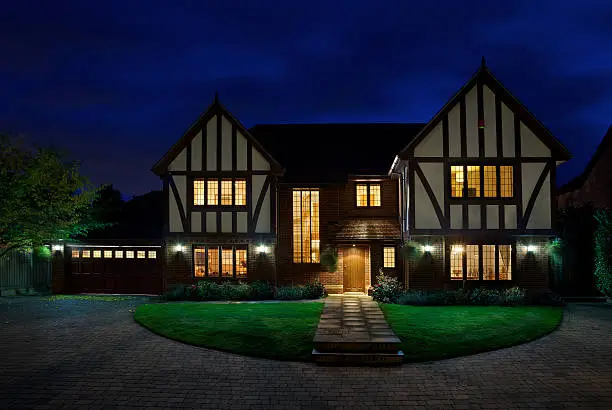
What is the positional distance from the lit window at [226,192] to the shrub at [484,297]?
1134 cm

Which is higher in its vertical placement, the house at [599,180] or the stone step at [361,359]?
the house at [599,180]

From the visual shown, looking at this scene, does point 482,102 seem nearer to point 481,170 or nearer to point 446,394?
point 481,170

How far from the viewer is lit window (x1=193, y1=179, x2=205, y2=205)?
23422 mm

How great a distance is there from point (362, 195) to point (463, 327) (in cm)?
1097

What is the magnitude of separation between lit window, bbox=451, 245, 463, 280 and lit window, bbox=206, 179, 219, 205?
10.7 metres

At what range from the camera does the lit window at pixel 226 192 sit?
76.6 ft

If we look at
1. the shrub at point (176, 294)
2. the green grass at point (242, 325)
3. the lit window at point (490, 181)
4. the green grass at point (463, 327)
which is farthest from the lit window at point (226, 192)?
the lit window at point (490, 181)

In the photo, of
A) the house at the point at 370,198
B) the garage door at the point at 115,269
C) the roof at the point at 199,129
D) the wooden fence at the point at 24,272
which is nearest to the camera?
the house at the point at 370,198

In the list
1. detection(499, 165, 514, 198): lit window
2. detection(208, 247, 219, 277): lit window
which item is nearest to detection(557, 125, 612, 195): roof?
detection(499, 165, 514, 198): lit window

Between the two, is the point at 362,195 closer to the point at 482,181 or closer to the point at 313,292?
the point at 313,292

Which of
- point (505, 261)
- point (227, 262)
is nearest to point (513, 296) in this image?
point (505, 261)

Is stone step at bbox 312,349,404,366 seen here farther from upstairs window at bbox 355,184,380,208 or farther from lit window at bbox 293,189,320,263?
upstairs window at bbox 355,184,380,208

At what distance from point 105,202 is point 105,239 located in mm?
4986

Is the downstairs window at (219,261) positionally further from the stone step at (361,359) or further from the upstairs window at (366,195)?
the stone step at (361,359)
